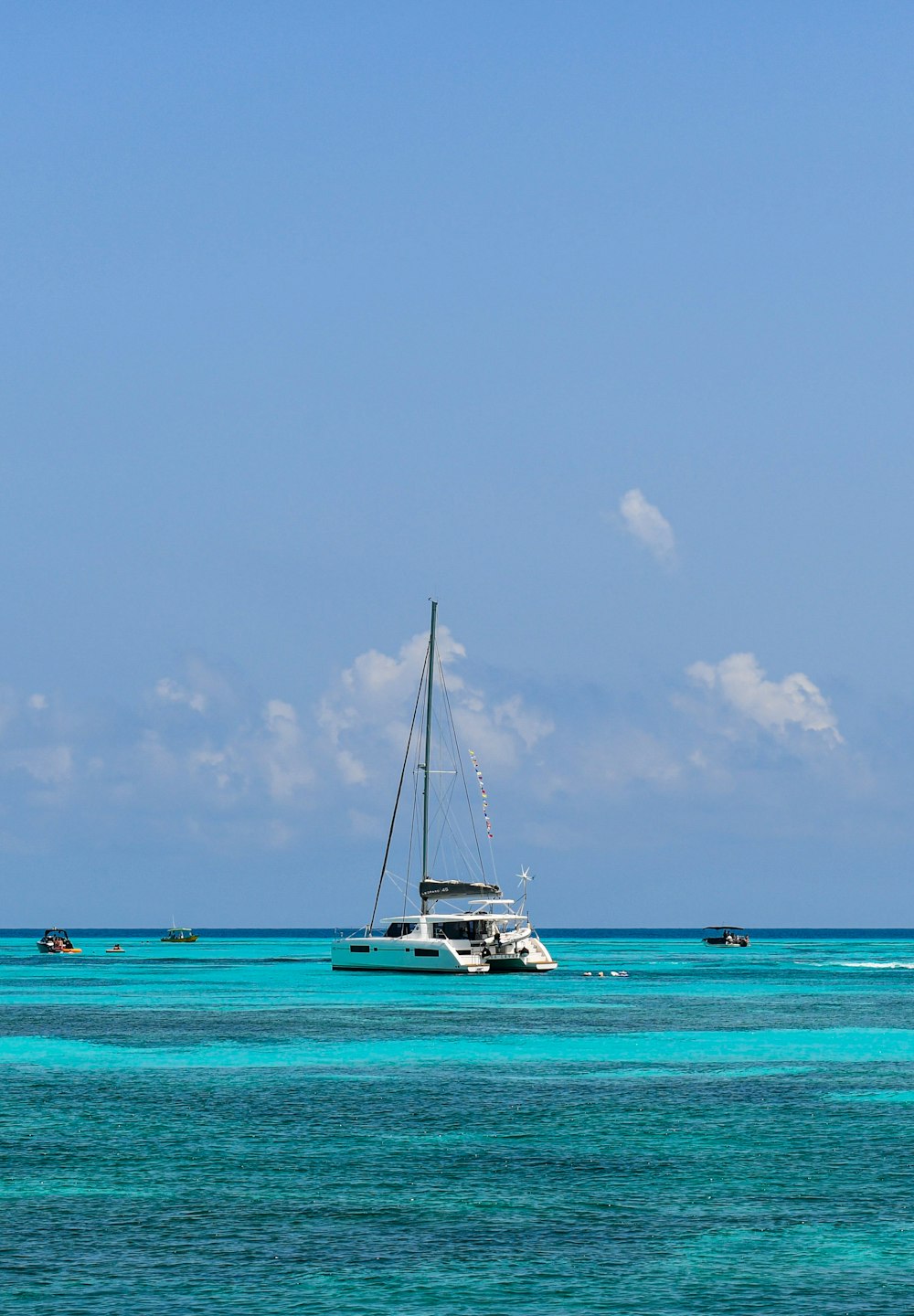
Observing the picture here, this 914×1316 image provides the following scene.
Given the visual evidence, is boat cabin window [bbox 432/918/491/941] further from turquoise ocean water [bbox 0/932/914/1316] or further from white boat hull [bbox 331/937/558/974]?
turquoise ocean water [bbox 0/932/914/1316]

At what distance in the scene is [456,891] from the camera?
121375mm

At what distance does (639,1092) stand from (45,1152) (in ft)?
64.9

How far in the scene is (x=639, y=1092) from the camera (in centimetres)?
5072

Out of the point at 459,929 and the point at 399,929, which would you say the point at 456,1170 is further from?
the point at 399,929

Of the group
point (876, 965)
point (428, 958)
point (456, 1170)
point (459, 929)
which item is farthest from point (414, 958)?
point (456, 1170)

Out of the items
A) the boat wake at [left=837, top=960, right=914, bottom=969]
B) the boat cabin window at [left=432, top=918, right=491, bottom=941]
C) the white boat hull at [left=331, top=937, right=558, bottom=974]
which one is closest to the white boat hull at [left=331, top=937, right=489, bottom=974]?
the white boat hull at [left=331, top=937, right=558, bottom=974]

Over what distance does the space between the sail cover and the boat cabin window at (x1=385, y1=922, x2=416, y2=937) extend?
2.49 m

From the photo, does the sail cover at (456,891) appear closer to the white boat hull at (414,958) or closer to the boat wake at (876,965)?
the white boat hull at (414,958)

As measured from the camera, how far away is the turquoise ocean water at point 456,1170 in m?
27.0

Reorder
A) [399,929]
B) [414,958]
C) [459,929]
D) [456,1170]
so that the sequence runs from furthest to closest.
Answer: [399,929], [459,929], [414,958], [456,1170]

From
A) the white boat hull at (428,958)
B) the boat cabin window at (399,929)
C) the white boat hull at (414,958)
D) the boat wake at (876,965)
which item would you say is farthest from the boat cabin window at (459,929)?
the boat wake at (876,965)

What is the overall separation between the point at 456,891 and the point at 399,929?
242 inches

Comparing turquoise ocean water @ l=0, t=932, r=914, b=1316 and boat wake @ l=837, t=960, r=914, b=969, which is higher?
boat wake @ l=837, t=960, r=914, b=969

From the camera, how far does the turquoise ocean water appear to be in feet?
88.5
